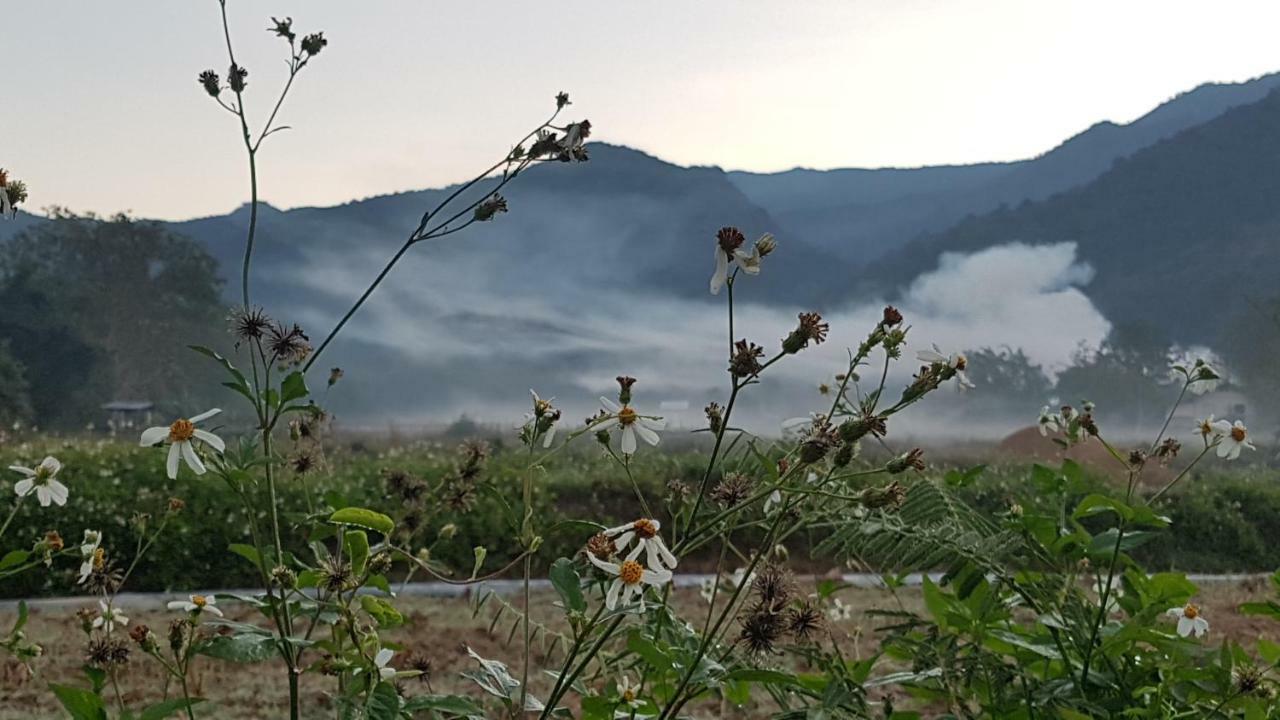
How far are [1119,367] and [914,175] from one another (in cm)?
346

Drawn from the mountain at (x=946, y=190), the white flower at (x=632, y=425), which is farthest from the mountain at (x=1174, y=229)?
the white flower at (x=632, y=425)

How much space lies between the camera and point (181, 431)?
78 centimetres

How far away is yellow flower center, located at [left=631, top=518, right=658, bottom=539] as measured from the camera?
0.69 metres

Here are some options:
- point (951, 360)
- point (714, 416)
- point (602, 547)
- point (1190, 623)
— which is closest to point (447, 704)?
point (602, 547)

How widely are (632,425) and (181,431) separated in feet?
1.05

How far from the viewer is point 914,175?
1265 centimetres

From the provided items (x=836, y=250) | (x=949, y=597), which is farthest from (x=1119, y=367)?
(x=949, y=597)

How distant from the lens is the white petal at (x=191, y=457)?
736 mm

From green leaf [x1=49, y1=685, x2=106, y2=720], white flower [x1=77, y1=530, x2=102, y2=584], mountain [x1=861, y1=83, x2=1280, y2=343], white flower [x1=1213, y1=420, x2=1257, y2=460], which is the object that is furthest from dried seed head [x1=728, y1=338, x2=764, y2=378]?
mountain [x1=861, y1=83, x2=1280, y2=343]

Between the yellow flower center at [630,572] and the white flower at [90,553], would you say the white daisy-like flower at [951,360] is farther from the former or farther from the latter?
the white flower at [90,553]

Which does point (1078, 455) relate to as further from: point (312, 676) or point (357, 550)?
point (357, 550)

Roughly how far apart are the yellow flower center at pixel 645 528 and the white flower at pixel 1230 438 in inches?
43.9

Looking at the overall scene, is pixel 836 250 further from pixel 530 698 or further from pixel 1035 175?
pixel 530 698

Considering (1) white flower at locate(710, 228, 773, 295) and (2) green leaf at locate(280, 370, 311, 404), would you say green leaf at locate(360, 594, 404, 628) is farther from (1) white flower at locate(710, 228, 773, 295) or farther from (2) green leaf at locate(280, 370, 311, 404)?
(1) white flower at locate(710, 228, 773, 295)
